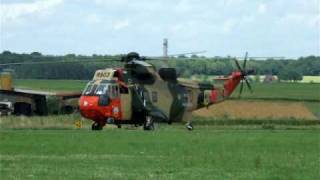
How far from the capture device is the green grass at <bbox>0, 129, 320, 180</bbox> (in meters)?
15.0

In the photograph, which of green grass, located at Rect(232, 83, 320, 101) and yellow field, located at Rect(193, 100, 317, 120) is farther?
green grass, located at Rect(232, 83, 320, 101)

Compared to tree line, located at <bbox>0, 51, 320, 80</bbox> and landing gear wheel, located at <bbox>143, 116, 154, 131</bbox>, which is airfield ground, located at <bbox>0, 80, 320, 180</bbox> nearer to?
landing gear wheel, located at <bbox>143, 116, 154, 131</bbox>

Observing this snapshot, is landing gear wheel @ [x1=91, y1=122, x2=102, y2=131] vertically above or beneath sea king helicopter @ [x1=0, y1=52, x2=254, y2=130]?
beneath

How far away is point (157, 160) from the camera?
18.4 m

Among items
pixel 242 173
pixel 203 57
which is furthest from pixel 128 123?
pixel 242 173

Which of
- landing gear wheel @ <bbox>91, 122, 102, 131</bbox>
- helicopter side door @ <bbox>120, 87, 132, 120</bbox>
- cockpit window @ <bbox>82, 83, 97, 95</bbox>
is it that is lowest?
landing gear wheel @ <bbox>91, 122, 102, 131</bbox>

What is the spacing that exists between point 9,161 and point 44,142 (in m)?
7.78

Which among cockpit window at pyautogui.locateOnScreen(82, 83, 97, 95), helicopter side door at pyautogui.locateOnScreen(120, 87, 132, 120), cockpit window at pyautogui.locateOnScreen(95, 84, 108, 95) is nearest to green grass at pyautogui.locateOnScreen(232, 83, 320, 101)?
helicopter side door at pyautogui.locateOnScreen(120, 87, 132, 120)

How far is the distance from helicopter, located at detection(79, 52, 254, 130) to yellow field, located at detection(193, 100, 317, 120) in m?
16.5

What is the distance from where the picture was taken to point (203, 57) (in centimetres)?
4838

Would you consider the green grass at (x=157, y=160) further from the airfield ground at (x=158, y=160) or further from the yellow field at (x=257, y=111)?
the yellow field at (x=257, y=111)

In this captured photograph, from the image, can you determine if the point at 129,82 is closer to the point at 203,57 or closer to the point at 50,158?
the point at 203,57

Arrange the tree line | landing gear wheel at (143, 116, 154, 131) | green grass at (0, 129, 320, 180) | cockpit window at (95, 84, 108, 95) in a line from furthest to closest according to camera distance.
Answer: the tree line < landing gear wheel at (143, 116, 154, 131) < cockpit window at (95, 84, 108, 95) < green grass at (0, 129, 320, 180)

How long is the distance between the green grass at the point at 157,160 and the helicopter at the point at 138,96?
61.3ft
